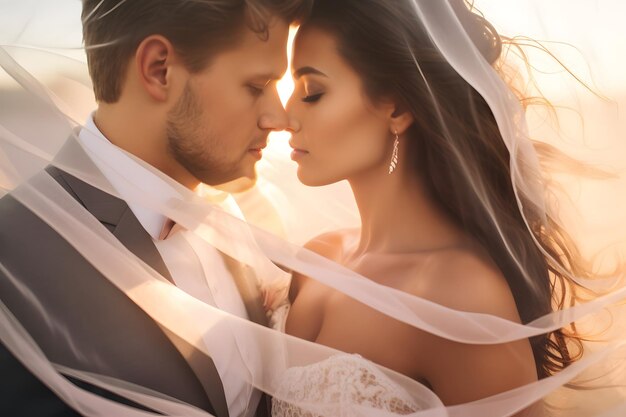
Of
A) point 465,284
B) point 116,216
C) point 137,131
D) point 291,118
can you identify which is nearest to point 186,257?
point 116,216

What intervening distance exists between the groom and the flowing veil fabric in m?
0.03

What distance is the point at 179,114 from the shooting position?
2.10 meters

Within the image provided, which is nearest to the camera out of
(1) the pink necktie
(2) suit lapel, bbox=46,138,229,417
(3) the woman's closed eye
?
(2) suit lapel, bbox=46,138,229,417

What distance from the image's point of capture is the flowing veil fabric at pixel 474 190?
1.79 meters

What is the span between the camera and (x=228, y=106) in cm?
211

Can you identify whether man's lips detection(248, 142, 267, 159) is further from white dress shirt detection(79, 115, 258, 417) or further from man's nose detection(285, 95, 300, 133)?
white dress shirt detection(79, 115, 258, 417)

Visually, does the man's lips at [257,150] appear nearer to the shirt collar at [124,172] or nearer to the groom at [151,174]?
the groom at [151,174]

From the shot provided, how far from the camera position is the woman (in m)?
1.98

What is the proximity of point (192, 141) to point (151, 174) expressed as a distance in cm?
31

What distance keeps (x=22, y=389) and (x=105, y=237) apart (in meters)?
0.40

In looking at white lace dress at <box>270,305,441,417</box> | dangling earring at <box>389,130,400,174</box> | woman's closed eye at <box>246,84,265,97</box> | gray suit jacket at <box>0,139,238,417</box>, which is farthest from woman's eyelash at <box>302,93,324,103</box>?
white lace dress at <box>270,305,441,417</box>

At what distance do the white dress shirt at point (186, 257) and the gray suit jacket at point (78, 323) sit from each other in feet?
0.20

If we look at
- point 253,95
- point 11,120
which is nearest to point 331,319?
point 253,95

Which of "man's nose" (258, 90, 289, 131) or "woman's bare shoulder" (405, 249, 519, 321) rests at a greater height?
"man's nose" (258, 90, 289, 131)
